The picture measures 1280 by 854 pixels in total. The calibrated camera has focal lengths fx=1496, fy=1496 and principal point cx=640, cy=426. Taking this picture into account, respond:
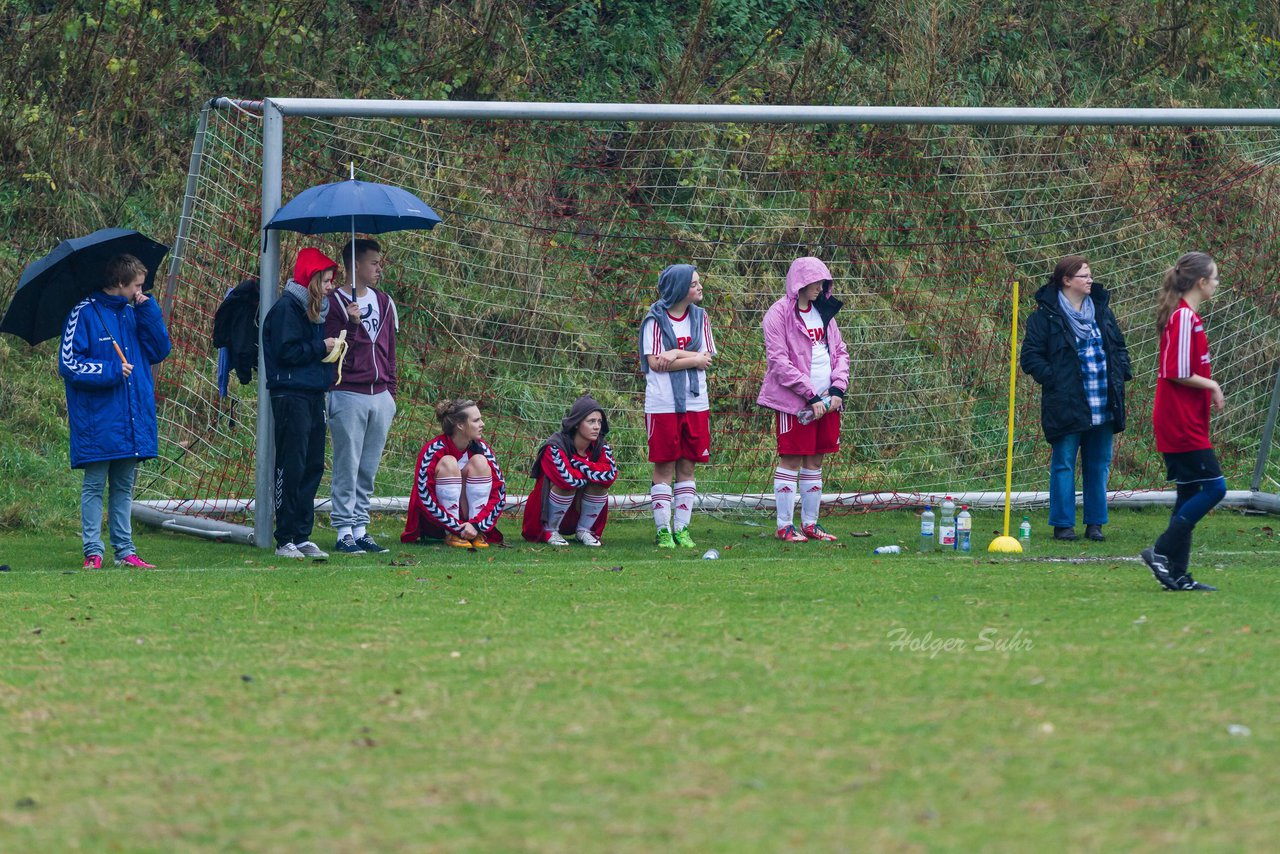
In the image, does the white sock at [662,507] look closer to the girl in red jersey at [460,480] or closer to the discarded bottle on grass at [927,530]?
the girl in red jersey at [460,480]

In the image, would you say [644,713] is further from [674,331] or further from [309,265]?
[674,331]

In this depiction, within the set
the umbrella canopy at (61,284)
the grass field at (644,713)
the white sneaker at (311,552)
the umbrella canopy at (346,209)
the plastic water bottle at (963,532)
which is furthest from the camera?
the plastic water bottle at (963,532)

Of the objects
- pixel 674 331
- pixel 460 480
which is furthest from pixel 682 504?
→ pixel 460 480

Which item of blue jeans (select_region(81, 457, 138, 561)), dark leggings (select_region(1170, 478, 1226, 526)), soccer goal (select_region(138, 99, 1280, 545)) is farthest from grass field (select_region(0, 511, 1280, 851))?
soccer goal (select_region(138, 99, 1280, 545))

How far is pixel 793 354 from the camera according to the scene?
948 centimetres

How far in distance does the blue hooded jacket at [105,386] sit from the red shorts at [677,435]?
9.69ft

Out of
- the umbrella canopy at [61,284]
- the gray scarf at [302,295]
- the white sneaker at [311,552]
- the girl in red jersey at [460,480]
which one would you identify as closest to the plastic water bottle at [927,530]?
the girl in red jersey at [460,480]

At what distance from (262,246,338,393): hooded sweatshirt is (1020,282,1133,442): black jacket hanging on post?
4.44m

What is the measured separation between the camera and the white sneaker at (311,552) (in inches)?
342

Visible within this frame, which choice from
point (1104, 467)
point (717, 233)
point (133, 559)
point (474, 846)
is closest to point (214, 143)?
point (133, 559)

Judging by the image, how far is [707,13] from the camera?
55.0ft

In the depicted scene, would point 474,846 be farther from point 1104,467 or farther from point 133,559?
point 1104,467

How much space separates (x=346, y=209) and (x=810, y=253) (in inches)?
188

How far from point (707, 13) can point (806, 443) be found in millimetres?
8671
